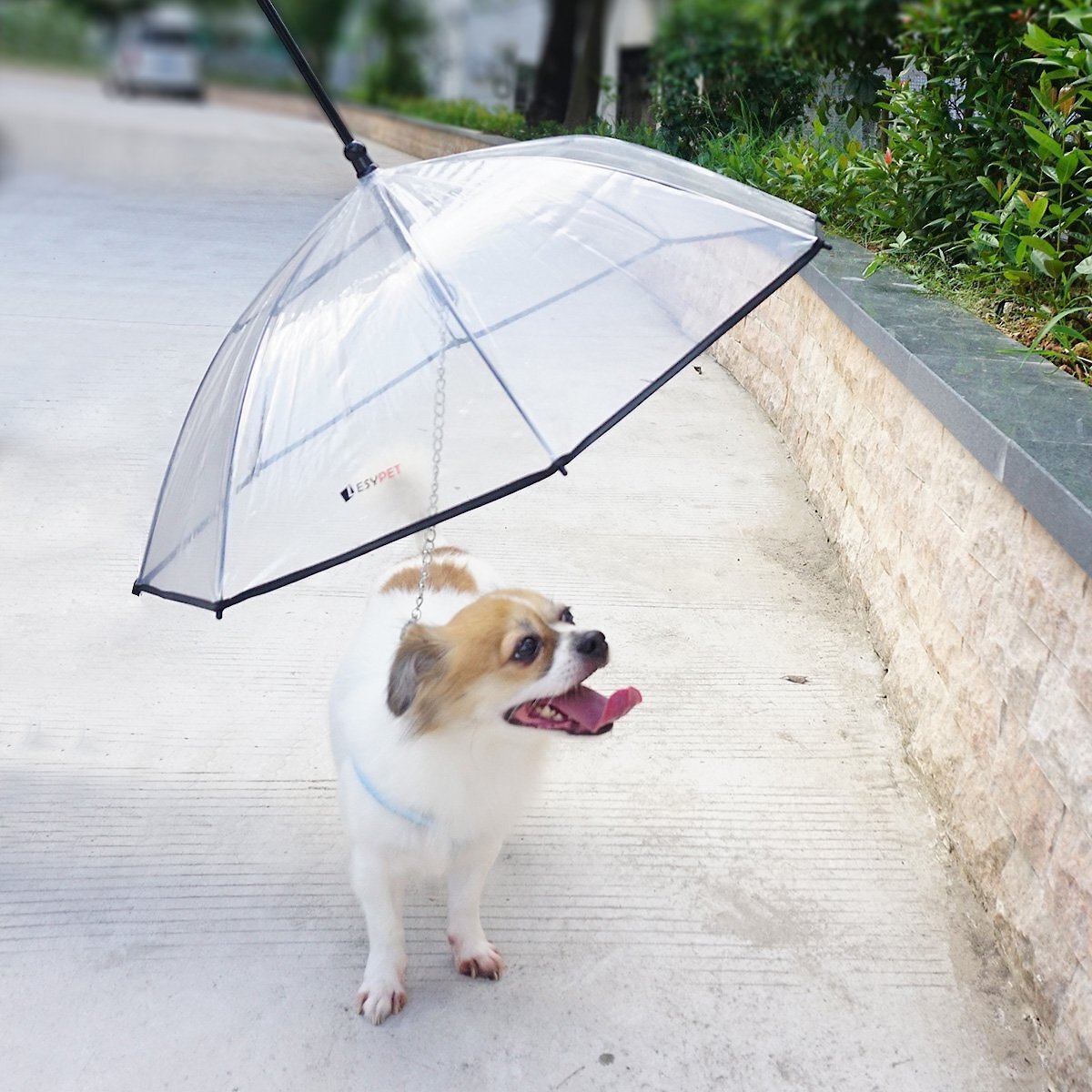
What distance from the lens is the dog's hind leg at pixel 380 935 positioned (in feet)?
8.04

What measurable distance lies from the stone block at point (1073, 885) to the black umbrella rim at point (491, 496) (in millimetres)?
1305

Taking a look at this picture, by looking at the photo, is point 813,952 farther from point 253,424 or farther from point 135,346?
point 135,346

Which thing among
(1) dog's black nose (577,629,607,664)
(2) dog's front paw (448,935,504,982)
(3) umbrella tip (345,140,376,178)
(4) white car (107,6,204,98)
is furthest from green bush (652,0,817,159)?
(2) dog's front paw (448,935,504,982)

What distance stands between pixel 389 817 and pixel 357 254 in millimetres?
1261

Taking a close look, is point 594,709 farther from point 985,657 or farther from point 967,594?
point 967,594

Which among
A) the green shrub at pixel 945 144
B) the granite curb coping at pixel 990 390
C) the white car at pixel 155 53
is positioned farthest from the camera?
the green shrub at pixel 945 144

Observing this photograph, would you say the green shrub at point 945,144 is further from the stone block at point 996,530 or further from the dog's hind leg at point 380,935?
the dog's hind leg at point 380,935

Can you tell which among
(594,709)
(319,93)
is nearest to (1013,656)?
(594,709)

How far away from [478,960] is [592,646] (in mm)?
903

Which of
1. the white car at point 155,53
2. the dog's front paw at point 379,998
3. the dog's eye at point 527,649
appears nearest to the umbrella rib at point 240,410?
the dog's eye at point 527,649

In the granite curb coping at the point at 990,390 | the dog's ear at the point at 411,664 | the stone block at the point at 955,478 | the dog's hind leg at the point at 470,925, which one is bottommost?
the dog's hind leg at the point at 470,925

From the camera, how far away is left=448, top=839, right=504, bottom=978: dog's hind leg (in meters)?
2.55

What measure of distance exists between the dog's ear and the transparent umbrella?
0.68ft

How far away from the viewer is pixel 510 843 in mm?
3029
